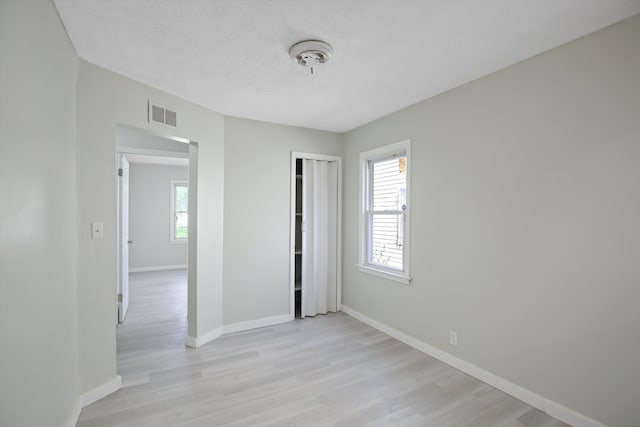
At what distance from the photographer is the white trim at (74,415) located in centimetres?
196

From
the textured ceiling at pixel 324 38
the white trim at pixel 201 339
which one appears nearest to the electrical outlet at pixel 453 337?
the textured ceiling at pixel 324 38

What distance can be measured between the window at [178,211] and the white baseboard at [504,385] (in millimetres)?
6132

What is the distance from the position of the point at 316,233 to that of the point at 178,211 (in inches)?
203

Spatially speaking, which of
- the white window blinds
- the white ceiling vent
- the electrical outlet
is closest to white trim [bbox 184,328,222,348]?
the white window blinds

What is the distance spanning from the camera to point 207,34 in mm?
1969

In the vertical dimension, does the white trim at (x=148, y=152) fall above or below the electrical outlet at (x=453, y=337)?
above

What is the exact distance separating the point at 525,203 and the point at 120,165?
14.6 feet

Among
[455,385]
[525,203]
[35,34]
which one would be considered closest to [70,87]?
[35,34]

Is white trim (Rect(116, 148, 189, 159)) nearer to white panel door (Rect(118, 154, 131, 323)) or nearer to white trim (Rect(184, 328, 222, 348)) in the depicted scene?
white panel door (Rect(118, 154, 131, 323))

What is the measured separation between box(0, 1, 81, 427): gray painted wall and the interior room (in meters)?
0.01

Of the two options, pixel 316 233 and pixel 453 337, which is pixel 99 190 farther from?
pixel 453 337

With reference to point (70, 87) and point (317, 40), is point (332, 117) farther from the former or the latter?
point (70, 87)

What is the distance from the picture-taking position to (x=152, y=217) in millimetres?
7594

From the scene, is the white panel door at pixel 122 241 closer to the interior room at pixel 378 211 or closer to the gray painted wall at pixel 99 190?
the interior room at pixel 378 211
